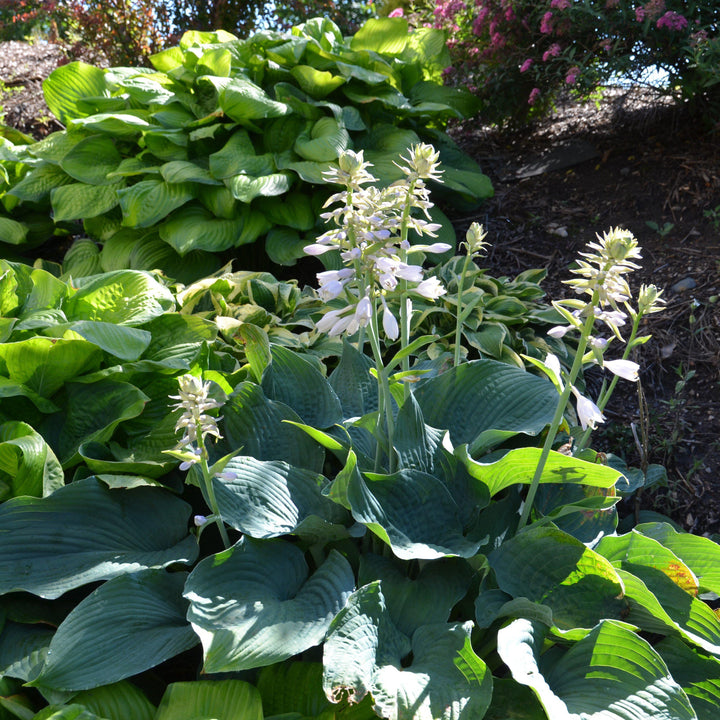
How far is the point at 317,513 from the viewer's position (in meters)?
1.78

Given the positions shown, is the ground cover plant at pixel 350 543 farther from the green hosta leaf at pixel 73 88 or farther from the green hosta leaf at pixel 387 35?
the green hosta leaf at pixel 387 35

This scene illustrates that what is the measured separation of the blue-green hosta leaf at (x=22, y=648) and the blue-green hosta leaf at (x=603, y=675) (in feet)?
3.48

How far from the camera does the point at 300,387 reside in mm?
2148

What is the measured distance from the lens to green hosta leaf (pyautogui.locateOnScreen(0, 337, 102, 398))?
2.08m

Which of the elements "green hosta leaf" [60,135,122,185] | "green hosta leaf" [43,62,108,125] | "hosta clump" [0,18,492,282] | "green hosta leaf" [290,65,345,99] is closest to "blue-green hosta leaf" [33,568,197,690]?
"hosta clump" [0,18,492,282]

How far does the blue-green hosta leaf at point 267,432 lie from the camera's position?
202cm

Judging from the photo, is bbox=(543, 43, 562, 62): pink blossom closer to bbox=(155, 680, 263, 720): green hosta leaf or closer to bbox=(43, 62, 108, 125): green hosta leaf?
bbox=(43, 62, 108, 125): green hosta leaf

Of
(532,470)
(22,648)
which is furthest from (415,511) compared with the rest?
(22,648)

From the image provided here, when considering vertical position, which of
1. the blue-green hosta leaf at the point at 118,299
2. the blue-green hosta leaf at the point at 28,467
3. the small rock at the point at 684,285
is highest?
the blue-green hosta leaf at the point at 118,299

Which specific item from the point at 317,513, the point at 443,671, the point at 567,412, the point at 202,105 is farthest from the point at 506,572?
the point at 202,105

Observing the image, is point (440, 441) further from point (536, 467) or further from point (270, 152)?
point (270, 152)

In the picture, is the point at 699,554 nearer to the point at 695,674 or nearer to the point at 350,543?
the point at 695,674

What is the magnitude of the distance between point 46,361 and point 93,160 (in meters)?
2.35

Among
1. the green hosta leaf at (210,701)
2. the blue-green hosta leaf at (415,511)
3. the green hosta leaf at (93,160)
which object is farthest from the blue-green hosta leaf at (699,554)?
the green hosta leaf at (93,160)
